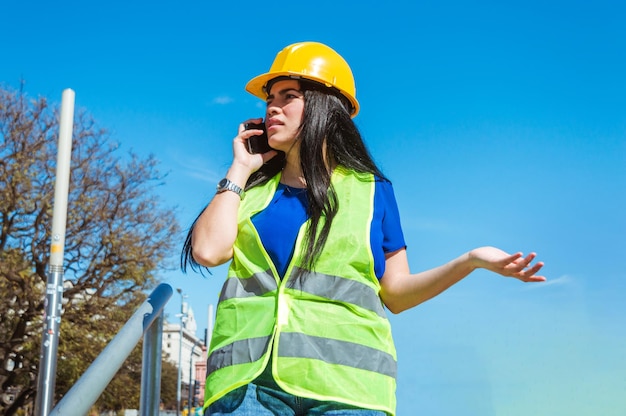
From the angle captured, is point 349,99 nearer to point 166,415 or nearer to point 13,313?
point 13,313

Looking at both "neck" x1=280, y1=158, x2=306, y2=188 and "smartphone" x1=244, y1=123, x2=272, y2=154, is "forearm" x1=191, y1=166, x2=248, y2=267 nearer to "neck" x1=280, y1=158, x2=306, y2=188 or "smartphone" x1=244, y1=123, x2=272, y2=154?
"neck" x1=280, y1=158, x2=306, y2=188

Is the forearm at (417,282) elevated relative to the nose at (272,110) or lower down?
lower down

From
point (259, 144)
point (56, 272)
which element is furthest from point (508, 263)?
point (56, 272)

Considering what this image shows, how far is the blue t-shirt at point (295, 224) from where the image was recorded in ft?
6.05

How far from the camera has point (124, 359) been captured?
6.45 feet

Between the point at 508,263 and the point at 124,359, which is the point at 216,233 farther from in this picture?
the point at 508,263

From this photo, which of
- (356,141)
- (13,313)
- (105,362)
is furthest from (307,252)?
(13,313)

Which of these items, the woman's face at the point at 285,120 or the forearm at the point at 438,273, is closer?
the forearm at the point at 438,273

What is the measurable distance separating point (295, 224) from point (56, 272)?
7405 millimetres

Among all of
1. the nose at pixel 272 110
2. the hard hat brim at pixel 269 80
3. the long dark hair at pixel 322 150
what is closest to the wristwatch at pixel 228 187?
the long dark hair at pixel 322 150

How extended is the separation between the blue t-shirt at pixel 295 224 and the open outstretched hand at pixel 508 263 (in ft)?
0.93

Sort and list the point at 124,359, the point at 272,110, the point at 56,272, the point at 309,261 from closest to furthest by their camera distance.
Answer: the point at 309,261 < the point at 124,359 < the point at 272,110 < the point at 56,272

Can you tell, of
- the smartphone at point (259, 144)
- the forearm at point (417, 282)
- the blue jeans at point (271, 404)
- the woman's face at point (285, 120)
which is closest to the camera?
the blue jeans at point (271, 404)

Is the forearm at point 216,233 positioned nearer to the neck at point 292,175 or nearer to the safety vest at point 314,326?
the safety vest at point 314,326
